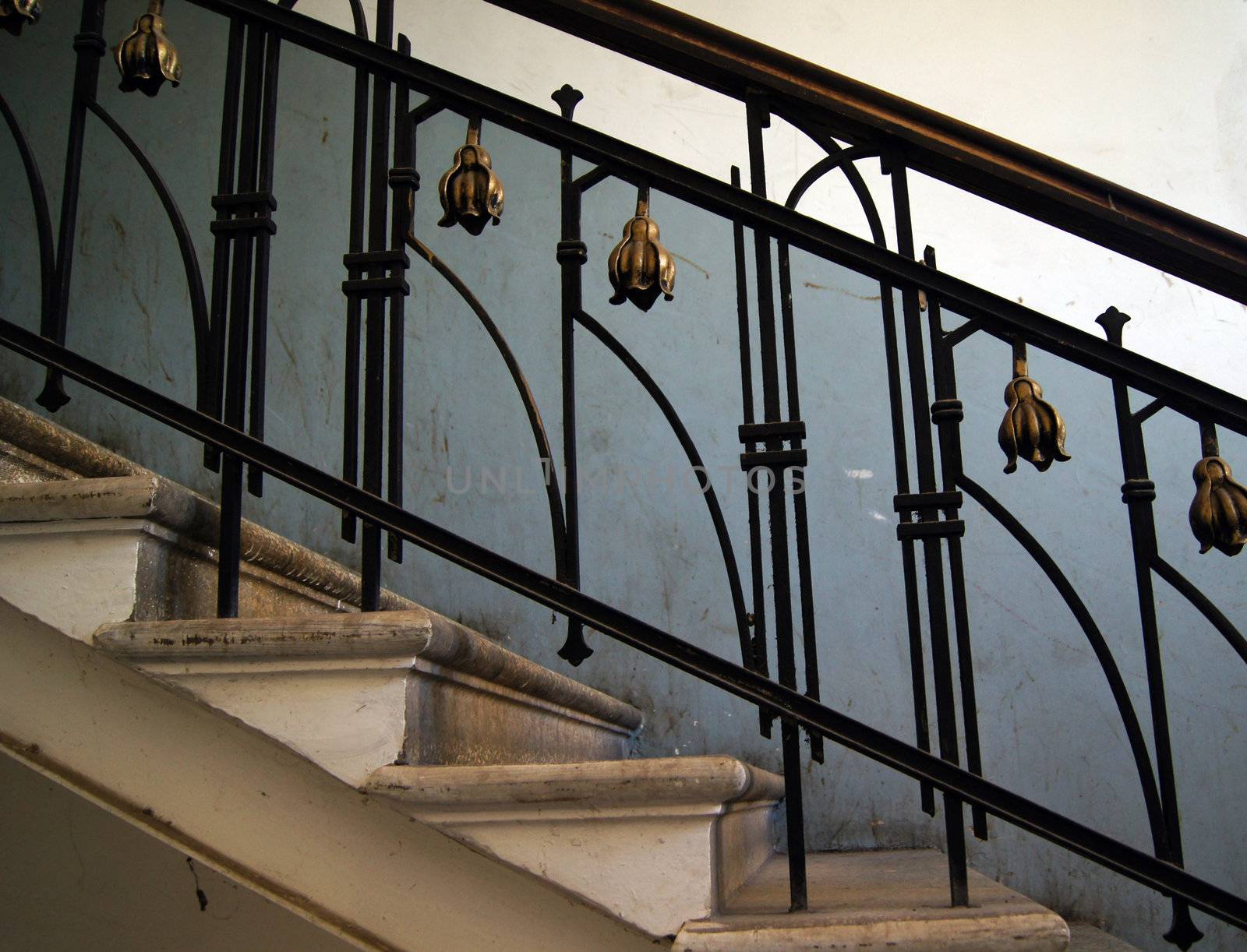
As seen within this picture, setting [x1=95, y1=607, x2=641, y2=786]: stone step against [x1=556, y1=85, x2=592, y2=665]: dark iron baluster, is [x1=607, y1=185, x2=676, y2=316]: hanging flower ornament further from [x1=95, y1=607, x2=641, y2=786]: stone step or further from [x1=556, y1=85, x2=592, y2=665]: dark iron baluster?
[x1=95, y1=607, x2=641, y2=786]: stone step

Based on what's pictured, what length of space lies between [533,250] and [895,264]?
164 centimetres

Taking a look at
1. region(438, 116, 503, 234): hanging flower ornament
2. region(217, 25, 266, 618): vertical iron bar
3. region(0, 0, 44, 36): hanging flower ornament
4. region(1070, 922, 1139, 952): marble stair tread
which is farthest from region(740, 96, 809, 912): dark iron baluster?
region(1070, 922, 1139, 952): marble stair tread

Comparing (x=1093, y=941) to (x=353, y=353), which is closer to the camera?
(x=353, y=353)

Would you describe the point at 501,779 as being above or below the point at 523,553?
below

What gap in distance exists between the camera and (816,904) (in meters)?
0.93

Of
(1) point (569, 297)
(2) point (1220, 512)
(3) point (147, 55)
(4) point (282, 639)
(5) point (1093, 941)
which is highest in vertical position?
(3) point (147, 55)

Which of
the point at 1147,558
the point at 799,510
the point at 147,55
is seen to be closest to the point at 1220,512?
the point at 1147,558

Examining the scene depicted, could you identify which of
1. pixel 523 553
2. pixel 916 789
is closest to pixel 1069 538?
pixel 916 789

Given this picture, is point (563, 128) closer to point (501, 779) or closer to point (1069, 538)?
point (501, 779)

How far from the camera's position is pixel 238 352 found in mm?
1104

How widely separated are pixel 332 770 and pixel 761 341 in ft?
1.91

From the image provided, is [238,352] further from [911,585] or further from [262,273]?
[911,585]

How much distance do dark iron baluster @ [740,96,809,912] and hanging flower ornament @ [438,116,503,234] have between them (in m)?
0.28

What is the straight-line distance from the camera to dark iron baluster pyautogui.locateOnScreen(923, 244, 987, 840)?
3.18 feet
